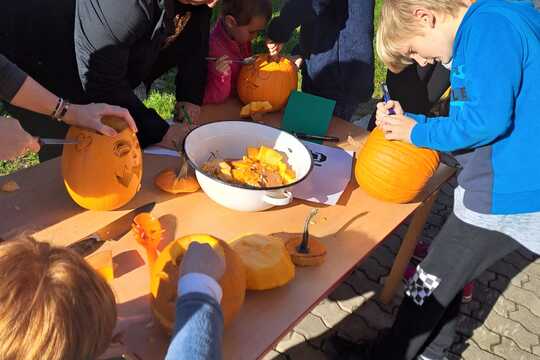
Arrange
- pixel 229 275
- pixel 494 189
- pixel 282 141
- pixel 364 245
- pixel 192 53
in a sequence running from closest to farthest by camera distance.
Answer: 1. pixel 229 275
2. pixel 364 245
3. pixel 494 189
4. pixel 282 141
5. pixel 192 53

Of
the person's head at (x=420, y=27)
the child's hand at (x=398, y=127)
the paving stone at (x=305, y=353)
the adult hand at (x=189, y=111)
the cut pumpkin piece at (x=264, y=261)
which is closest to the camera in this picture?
the cut pumpkin piece at (x=264, y=261)

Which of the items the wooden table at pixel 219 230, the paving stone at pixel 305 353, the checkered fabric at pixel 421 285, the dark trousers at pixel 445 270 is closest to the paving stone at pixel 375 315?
the paving stone at pixel 305 353

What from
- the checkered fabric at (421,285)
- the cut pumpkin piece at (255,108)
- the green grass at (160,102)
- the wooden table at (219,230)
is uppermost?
the cut pumpkin piece at (255,108)

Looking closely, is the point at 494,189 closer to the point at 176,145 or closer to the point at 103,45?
the point at 176,145

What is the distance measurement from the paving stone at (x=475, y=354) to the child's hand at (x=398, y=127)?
1170 mm

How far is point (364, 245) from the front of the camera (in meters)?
1.25

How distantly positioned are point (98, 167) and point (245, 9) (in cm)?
97

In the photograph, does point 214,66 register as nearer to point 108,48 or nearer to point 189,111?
point 189,111

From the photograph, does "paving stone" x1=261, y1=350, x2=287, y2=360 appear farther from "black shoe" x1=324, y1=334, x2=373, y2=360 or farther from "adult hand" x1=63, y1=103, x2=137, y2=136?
"adult hand" x1=63, y1=103, x2=137, y2=136

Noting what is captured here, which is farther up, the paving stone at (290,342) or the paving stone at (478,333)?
the paving stone at (290,342)

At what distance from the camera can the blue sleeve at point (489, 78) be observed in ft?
3.81

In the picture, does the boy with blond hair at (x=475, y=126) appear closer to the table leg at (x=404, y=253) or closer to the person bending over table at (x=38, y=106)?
the table leg at (x=404, y=253)

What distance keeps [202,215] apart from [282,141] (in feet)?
1.21

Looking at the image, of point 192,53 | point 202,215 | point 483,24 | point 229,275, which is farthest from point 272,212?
point 192,53
